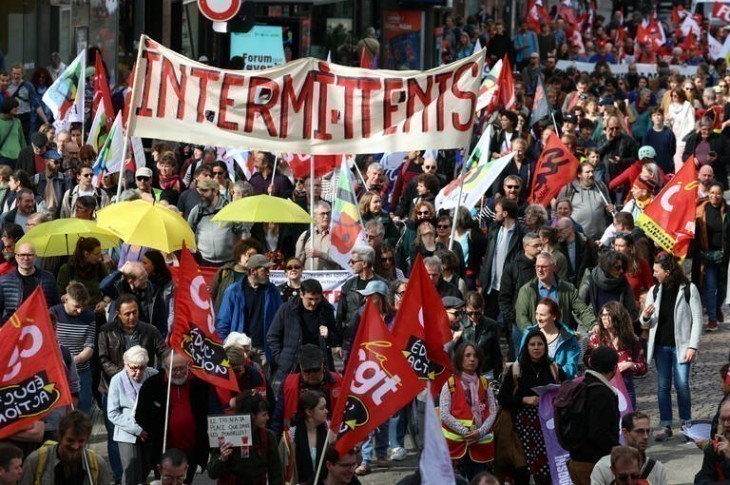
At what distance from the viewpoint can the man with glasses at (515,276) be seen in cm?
1377

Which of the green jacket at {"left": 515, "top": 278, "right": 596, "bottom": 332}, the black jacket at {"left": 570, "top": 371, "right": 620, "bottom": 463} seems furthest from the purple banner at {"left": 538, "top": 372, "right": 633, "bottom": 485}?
the green jacket at {"left": 515, "top": 278, "right": 596, "bottom": 332}

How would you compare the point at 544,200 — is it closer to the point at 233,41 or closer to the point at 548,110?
the point at 548,110

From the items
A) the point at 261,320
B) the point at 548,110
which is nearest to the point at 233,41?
the point at 548,110

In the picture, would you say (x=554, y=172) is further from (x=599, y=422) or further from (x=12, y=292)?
(x=599, y=422)

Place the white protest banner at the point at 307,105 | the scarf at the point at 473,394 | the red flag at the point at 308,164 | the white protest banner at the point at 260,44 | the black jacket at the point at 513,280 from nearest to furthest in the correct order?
the scarf at the point at 473,394 < the black jacket at the point at 513,280 < the white protest banner at the point at 307,105 < the red flag at the point at 308,164 < the white protest banner at the point at 260,44

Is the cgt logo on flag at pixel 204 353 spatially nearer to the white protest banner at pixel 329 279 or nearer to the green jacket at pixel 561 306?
the green jacket at pixel 561 306

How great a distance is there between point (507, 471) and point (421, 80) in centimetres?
452

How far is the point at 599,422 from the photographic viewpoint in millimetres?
9945

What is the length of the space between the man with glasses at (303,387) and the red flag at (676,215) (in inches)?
194

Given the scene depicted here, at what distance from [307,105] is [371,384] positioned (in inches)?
204

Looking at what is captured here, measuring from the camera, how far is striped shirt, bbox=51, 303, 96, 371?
37.6 ft

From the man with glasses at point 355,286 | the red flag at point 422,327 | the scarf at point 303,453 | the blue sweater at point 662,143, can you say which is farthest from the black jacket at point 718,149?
the scarf at point 303,453

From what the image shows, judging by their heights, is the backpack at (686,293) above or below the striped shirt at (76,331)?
above

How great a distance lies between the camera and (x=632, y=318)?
13117 millimetres
